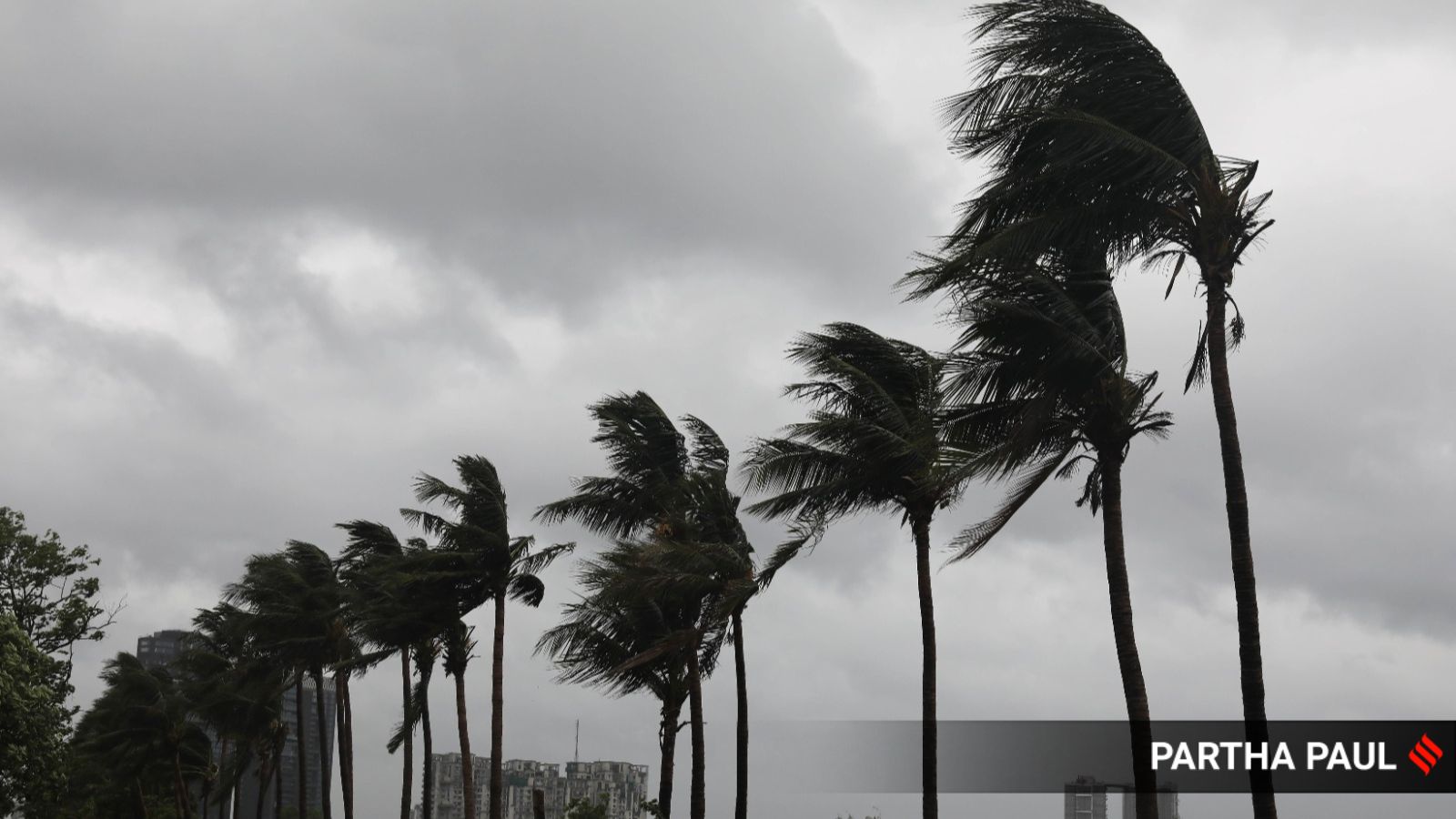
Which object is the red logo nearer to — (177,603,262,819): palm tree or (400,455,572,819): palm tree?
(400,455,572,819): palm tree

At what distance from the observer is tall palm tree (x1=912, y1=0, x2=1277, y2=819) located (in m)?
13.1

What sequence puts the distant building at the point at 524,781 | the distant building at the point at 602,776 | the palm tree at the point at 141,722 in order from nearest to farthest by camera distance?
the palm tree at the point at 141,722 → the distant building at the point at 602,776 → the distant building at the point at 524,781

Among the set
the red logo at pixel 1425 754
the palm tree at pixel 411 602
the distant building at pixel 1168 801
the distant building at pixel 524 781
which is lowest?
the distant building at pixel 524 781

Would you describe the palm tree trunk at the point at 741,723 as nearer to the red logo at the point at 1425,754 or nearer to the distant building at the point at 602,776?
the red logo at the point at 1425,754

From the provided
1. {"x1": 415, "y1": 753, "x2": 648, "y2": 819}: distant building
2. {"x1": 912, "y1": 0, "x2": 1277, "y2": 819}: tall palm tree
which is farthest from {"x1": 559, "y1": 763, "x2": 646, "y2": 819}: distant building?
{"x1": 912, "y1": 0, "x2": 1277, "y2": 819}: tall palm tree

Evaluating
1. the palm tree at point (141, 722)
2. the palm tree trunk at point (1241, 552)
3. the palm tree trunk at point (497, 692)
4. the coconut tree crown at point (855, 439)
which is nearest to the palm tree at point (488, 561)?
the palm tree trunk at point (497, 692)

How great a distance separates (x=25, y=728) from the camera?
1025 inches

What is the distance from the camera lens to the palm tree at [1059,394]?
1420 centimetres

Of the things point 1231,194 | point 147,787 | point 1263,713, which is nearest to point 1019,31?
point 1231,194

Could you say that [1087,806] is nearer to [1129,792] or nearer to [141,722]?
[1129,792]

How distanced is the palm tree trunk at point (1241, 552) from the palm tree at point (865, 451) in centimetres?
670

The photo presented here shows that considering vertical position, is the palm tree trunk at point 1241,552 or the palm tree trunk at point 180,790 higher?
the palm tree trunk at point 1241,552

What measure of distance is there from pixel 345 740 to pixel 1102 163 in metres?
41.6

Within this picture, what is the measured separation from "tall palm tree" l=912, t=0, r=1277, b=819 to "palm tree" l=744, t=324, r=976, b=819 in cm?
654
